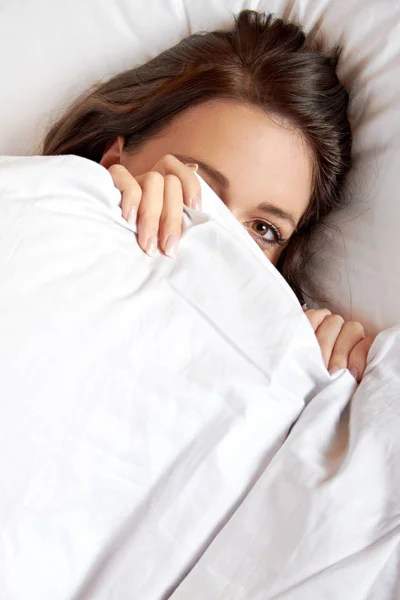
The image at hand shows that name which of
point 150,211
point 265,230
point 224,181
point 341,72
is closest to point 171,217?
point 150,211

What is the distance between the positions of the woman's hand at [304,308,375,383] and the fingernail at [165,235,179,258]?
0.23m

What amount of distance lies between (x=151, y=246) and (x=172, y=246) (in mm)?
22

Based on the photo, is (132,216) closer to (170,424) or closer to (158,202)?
(158,202)

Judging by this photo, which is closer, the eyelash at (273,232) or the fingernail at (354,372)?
the fingernail at (354,372)

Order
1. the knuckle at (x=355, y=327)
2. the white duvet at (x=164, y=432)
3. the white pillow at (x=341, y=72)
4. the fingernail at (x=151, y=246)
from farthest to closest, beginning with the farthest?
the white pillow at (x=341, y=72) → the knuckle at (x=355, y=327) → the fingernail at (x=151, y=246) → the white duvet at (x=164, y=432)

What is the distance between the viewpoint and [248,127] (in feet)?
3.08

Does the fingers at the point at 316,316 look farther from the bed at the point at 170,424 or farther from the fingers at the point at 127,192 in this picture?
the fingers at the point at 127,192

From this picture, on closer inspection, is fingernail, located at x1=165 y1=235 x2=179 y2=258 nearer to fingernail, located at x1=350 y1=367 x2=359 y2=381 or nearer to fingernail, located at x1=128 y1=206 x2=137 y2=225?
fingernail, located at x1=128 y1=206 x2=137 y2=225

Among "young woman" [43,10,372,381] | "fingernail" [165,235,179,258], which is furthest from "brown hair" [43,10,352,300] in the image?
"fingernail" [165,235,179,258]

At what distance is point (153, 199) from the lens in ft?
2.39

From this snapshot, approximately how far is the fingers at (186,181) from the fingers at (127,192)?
0.18 feet

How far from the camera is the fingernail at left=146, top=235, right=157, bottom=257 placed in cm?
68

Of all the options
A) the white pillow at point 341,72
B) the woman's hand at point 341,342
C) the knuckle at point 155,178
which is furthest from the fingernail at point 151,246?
the white pillow at point 341,72

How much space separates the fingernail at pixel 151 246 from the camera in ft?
2.22
